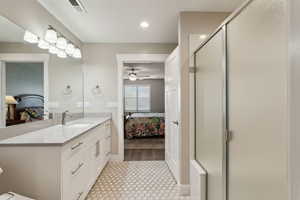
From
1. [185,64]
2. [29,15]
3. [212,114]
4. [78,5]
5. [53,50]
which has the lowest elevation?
[212,114]

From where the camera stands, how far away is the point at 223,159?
1.50m

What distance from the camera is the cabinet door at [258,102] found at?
87cm

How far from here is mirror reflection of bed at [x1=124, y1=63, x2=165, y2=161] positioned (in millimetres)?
4652

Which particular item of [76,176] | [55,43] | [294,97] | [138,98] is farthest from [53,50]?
[138,98]

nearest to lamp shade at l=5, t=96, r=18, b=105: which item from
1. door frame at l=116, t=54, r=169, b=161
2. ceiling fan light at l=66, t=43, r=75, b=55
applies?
ceiling fan light at l=66, t=43, r=75, b=55

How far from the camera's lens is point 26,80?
7.49 feet

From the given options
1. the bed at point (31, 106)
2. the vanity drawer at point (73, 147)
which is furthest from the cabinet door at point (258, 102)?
the bed at point (31, 106)

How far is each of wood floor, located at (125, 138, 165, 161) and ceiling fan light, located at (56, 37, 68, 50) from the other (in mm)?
2439

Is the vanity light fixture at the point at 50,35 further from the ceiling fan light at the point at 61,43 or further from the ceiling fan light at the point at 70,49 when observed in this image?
the ceiling fan light at the point at 70,49

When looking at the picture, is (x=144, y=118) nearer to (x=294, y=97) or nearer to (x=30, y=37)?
(x=30, y=37)

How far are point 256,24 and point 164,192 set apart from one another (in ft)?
7.63

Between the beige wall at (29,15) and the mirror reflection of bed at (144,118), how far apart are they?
2.82 metres

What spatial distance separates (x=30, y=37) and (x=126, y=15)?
1.23 meters

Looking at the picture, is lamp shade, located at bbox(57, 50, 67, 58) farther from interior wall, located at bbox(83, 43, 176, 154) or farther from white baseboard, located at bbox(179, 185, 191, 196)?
white baseboard, located at bbox(179, 185, 191, 196)
